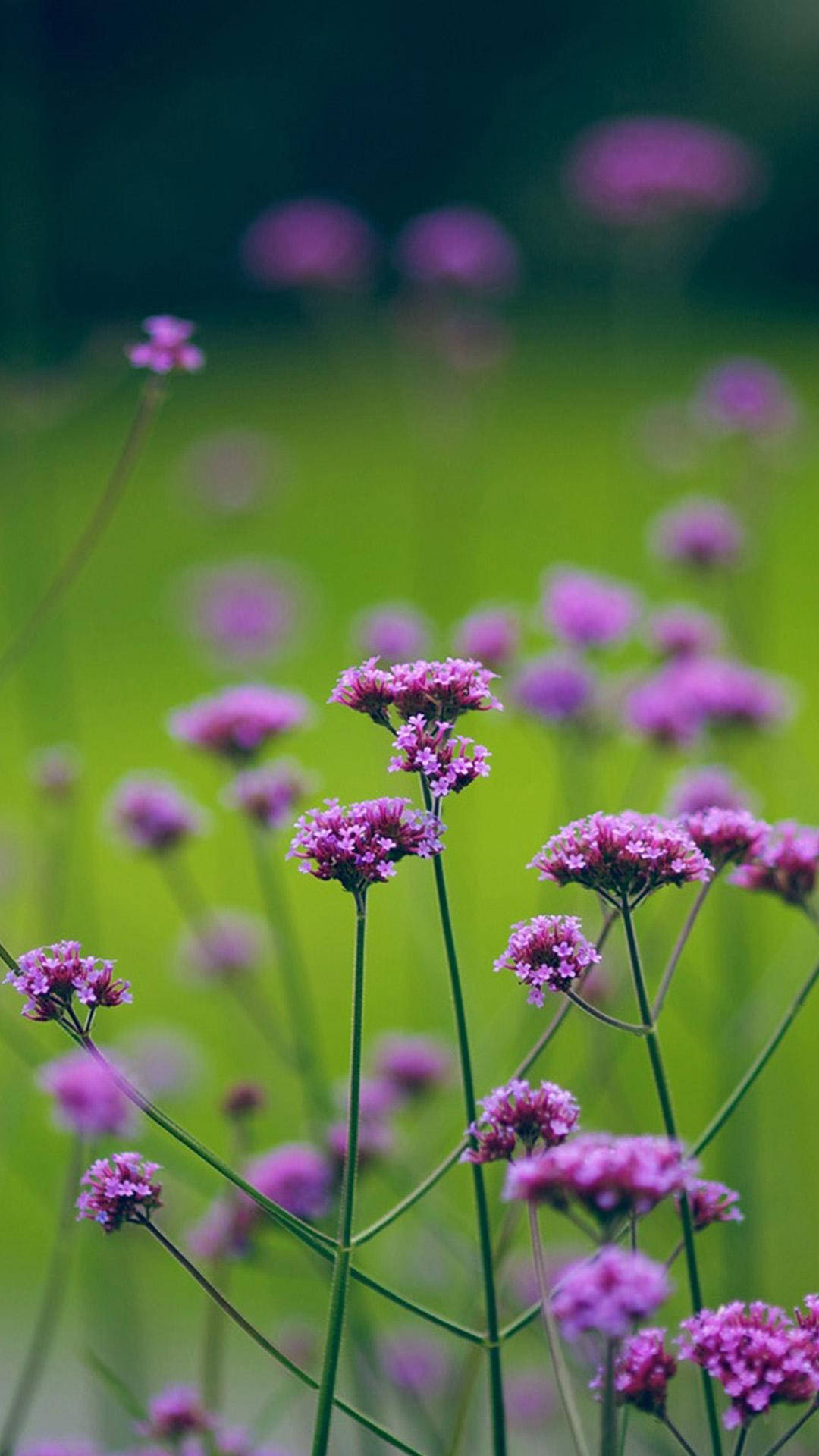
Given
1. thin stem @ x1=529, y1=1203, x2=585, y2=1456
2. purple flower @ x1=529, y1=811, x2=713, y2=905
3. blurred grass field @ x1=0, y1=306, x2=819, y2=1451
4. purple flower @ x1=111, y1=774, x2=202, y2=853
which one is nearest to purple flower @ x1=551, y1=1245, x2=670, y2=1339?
thin stem @ x1=529, y1=1203, x2=585, y2=1456

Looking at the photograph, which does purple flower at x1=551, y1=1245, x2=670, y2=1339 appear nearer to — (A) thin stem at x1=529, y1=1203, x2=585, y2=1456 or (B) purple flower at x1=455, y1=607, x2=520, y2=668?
(A) thin stem at x1=529, y1=1203, x2=585, y2=1456

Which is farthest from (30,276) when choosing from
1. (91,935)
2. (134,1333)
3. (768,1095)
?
(768,1095)

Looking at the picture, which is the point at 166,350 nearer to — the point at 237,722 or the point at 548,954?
the point at 237,722

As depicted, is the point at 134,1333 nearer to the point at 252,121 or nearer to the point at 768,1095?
the point at 768,1095

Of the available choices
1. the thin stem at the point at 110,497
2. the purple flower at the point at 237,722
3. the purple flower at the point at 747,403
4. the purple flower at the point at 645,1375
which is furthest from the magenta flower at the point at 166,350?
the purple flower at the point at 747,403

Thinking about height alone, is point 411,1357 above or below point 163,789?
below

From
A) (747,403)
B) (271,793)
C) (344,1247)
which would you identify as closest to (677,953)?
(344,1247)
